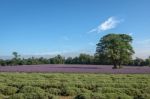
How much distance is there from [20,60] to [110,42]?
88.8ft

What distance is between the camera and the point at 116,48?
4088 centimetres

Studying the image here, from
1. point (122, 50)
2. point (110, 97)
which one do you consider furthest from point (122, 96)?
point (122, 50)

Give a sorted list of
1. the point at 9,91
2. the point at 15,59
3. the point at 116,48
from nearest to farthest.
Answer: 1. the point at 9,91
2. the point at 116,48
3. the point at 15,59

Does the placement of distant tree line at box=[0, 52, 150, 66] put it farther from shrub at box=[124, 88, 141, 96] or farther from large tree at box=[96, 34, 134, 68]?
shrub at box=[124, 88, 141, 96]

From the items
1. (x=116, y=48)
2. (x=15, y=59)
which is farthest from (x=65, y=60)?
(x=116, y=48)

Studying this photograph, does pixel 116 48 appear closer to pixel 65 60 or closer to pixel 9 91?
pixel 9 91

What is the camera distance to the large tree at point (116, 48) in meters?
40.8

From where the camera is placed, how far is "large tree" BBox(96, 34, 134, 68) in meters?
40.8

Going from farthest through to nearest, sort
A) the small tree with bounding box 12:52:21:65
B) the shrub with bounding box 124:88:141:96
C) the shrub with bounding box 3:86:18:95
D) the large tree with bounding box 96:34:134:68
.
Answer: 1. the small tree with bounding box 12:52:21:65
2. the large tree with bounding box 96:34:134:68
3. the shrub with bounding box 3:86:18:95
4. the shrub with bounding box 124:88:141:96

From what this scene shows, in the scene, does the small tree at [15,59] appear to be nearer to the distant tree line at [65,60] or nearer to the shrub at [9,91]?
the distant tree line at [65,60]

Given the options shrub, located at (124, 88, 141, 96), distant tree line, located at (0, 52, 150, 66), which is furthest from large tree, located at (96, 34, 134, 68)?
shrub, located at (124, 88, 141, 96)

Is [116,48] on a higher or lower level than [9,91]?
higher

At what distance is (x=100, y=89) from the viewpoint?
14602 millimetres

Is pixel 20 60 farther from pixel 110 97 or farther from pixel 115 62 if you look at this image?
pixel 110 97
